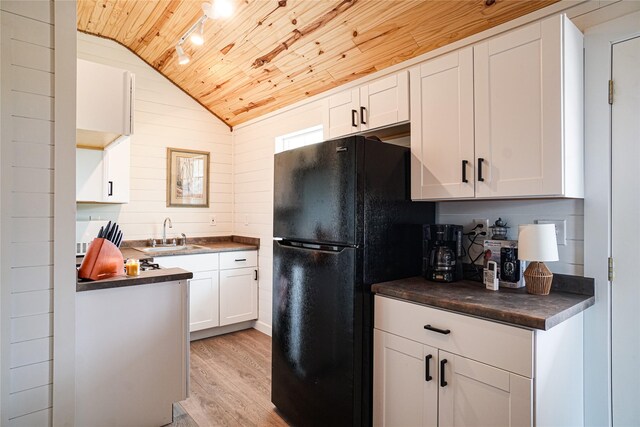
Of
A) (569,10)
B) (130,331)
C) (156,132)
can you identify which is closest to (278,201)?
(130,331)

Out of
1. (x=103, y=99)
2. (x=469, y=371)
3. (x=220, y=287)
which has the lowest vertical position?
(x=220, y=287)

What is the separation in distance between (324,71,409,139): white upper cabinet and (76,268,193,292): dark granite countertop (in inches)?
53.6

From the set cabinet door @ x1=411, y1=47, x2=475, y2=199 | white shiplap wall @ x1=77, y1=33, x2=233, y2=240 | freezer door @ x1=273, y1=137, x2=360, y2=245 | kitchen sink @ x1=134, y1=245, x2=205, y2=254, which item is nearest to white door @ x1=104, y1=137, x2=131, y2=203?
white shiplap wall @ x1=77, y1=33, x2=233, y2=240

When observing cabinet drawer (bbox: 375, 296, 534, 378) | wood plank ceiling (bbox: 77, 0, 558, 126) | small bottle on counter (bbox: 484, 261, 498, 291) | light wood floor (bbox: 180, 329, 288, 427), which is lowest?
light wood floor (bbox: 180, 329, 288, 427)

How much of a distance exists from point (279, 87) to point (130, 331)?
2382 millimetres

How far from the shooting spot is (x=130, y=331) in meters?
1.98

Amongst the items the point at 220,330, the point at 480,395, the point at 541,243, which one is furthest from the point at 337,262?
the point at 220,330

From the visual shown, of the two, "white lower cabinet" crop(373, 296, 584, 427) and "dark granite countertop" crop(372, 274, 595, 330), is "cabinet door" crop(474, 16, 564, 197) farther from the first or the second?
"white lower cabinet" crop(373, 296, 584, 427)

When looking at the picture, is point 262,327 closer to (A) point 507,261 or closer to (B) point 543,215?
(A) point 507,261

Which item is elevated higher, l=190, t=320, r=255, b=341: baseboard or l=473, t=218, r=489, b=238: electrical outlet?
l=473, t=218, r=489, b=238: electrical outlet

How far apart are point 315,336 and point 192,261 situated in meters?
1.93

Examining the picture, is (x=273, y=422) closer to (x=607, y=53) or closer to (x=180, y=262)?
(x=180, y=262)

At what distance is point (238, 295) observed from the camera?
382cm

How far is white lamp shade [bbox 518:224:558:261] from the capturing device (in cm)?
160
